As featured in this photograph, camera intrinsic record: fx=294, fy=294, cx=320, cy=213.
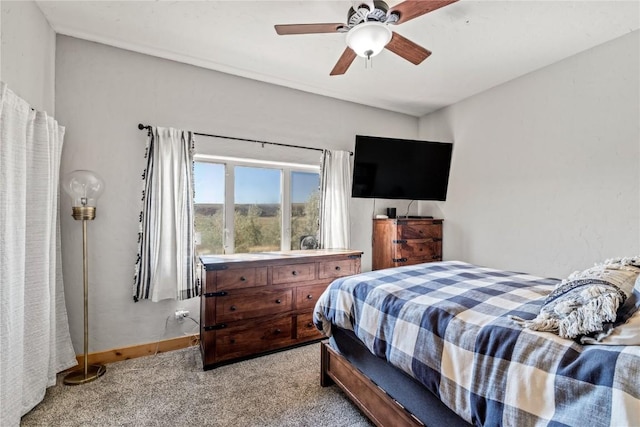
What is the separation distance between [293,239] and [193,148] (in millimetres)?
1403

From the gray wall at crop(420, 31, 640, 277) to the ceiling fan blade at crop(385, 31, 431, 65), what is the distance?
160 centimetres

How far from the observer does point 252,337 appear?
2.47 meters

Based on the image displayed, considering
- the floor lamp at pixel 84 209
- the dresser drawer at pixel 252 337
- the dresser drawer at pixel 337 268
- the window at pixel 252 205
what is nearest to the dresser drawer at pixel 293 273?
the dresser drawer at pixel 337 268

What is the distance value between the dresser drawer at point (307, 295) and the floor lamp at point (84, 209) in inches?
62.9

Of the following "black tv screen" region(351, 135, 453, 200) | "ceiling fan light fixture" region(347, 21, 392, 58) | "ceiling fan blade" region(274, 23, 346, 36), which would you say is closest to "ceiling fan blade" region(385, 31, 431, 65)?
"ceiling fan light fixture" region(347, 21, 392, 58)

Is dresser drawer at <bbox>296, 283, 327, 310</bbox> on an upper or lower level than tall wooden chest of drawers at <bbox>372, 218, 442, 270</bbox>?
lower

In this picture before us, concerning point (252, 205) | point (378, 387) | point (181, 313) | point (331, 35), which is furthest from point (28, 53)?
point (378, 387)

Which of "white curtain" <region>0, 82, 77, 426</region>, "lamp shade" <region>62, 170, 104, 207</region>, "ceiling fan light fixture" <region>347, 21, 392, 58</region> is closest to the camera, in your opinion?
"white curtain" <region>0, 82, 77, 426</region>

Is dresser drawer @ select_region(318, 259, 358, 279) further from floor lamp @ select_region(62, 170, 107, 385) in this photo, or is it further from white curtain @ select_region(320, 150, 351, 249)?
floor lamp @ select_region(62, 170, 107, 385)

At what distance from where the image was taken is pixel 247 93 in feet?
9.98

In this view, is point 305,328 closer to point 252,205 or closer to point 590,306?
point 252,205

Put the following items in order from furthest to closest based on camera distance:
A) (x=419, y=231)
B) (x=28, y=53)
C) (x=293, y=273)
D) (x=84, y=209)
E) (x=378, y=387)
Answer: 1. (x=419, y=231)
2. (x=293, y=273)
3. (x=84, y=209)
4. (x=28, y=53)
5. (x=378, y=387)

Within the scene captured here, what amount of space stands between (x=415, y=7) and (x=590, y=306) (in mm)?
1605

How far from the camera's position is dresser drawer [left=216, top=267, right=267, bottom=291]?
2365 mm
